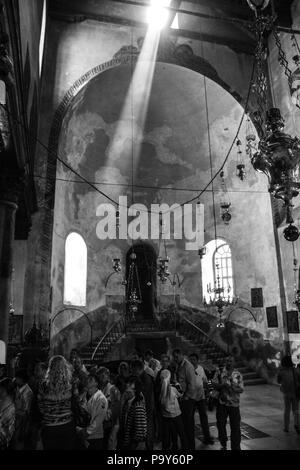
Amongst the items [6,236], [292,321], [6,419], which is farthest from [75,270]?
[6,419]

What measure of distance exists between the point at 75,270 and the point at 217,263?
6.29 meters

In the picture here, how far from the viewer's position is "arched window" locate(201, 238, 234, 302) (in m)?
16.6

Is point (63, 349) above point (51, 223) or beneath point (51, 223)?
beneath

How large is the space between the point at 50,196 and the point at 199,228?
26.5 feet

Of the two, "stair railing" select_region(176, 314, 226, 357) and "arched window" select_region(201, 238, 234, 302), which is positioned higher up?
"arched window" select_region(201, 238, 234, 302)

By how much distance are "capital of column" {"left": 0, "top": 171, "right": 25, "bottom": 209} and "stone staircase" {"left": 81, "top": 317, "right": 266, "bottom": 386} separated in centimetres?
711

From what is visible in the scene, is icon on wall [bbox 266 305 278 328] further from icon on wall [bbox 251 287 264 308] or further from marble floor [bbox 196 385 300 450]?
marble floor [bbox 196 385 300 450]

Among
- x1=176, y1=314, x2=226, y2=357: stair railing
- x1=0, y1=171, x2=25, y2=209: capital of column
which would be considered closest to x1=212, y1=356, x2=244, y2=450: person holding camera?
x1=0, y1=171, x2=25, y2=209: capital of column

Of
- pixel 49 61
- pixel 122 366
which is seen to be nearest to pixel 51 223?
pixel 49 61

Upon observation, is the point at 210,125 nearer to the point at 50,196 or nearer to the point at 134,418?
the point at 50,196

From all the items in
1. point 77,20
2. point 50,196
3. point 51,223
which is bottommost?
point 51,223

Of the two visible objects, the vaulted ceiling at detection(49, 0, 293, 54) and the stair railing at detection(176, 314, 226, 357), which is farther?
the stair railing at detection(176, 314, 226, 357)

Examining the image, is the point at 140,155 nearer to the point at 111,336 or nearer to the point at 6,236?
the point at 111,336

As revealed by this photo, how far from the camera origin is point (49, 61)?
13461mm
